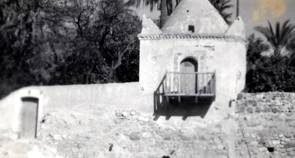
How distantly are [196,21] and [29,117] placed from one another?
28.1ft

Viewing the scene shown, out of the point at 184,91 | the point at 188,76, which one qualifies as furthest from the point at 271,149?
the point at 188,76

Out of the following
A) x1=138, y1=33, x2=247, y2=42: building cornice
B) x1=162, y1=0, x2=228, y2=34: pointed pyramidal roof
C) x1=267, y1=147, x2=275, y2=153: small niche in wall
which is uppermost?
x1=162, y1=0, x2=228, y2=34: pointed pyramidal roof

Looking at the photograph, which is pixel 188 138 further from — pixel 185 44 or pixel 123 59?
pixel 123 59

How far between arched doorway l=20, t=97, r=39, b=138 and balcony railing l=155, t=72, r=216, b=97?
210 inches

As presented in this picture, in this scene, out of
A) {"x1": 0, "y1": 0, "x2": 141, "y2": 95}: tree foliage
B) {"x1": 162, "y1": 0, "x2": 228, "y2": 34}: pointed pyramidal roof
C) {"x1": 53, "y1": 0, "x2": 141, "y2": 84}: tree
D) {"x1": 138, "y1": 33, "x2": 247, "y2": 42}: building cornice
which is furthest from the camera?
{"x1": 53, "y1": 0, "x2": 141, "y2": 84}: tree

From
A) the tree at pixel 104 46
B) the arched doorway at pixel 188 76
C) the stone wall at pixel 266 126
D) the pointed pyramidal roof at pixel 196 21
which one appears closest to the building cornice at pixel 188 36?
the pointed pyramidal roof at pixel 196 21

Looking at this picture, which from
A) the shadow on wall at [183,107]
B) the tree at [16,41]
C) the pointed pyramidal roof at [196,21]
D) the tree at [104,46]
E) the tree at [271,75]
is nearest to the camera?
the shadow on wall at [183,107]

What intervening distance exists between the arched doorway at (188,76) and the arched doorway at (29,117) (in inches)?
252

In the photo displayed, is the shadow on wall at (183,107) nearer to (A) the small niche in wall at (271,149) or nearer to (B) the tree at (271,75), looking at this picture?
(A) the small niche in wall at (271,149)

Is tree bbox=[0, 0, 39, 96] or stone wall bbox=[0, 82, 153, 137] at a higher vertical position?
tree bbox=[0, 0, 39, 96]

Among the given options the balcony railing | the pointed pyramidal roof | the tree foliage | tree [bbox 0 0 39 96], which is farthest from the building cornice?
the tree foliage

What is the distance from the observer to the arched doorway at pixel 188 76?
23.1 metres

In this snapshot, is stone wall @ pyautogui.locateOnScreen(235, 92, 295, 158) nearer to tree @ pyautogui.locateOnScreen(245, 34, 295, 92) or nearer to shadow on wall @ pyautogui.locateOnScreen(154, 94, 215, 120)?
shadow on wall @ pyautogui.locateOnScreen(154, 94, 215, 120)

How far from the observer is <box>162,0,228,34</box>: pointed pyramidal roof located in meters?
24.0
